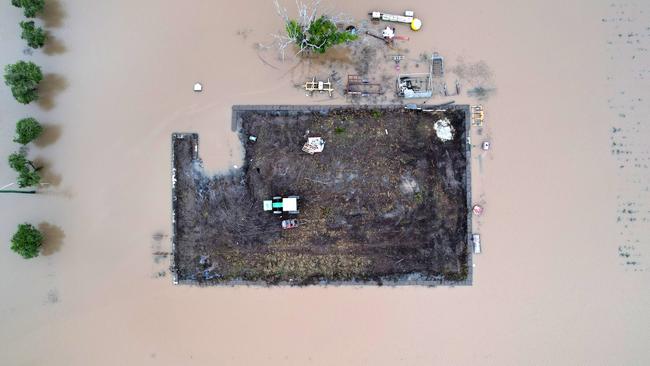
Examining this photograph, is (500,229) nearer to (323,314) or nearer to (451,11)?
(323,314)

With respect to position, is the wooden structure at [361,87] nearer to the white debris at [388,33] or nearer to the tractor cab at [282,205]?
the white debris at [388,33]

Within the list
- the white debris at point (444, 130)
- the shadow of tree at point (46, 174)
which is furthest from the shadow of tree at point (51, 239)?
the white debris at point (444, 130)

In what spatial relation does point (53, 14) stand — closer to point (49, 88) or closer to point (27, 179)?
point (49, 88)

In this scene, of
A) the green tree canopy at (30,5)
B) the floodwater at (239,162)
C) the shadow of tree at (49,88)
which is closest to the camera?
the green tree canopy at (30,5)

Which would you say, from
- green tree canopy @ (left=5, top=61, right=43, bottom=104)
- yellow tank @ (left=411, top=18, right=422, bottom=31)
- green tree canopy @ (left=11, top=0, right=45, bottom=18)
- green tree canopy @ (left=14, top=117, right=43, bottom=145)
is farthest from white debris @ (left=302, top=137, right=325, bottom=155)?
green tree canopy @ (left=11, top=0, right=45, bottom=18)

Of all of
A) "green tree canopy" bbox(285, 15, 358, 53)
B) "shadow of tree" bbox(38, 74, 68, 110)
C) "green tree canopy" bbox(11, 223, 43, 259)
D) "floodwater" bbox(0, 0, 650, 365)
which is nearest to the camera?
"green tree canopy" bbox(285, 15, 358, 53)

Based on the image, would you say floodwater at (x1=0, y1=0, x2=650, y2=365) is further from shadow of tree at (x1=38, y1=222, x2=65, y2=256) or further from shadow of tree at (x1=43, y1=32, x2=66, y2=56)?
shadow of tree at (x1=43, y1=32, x2=66, y2=56)
